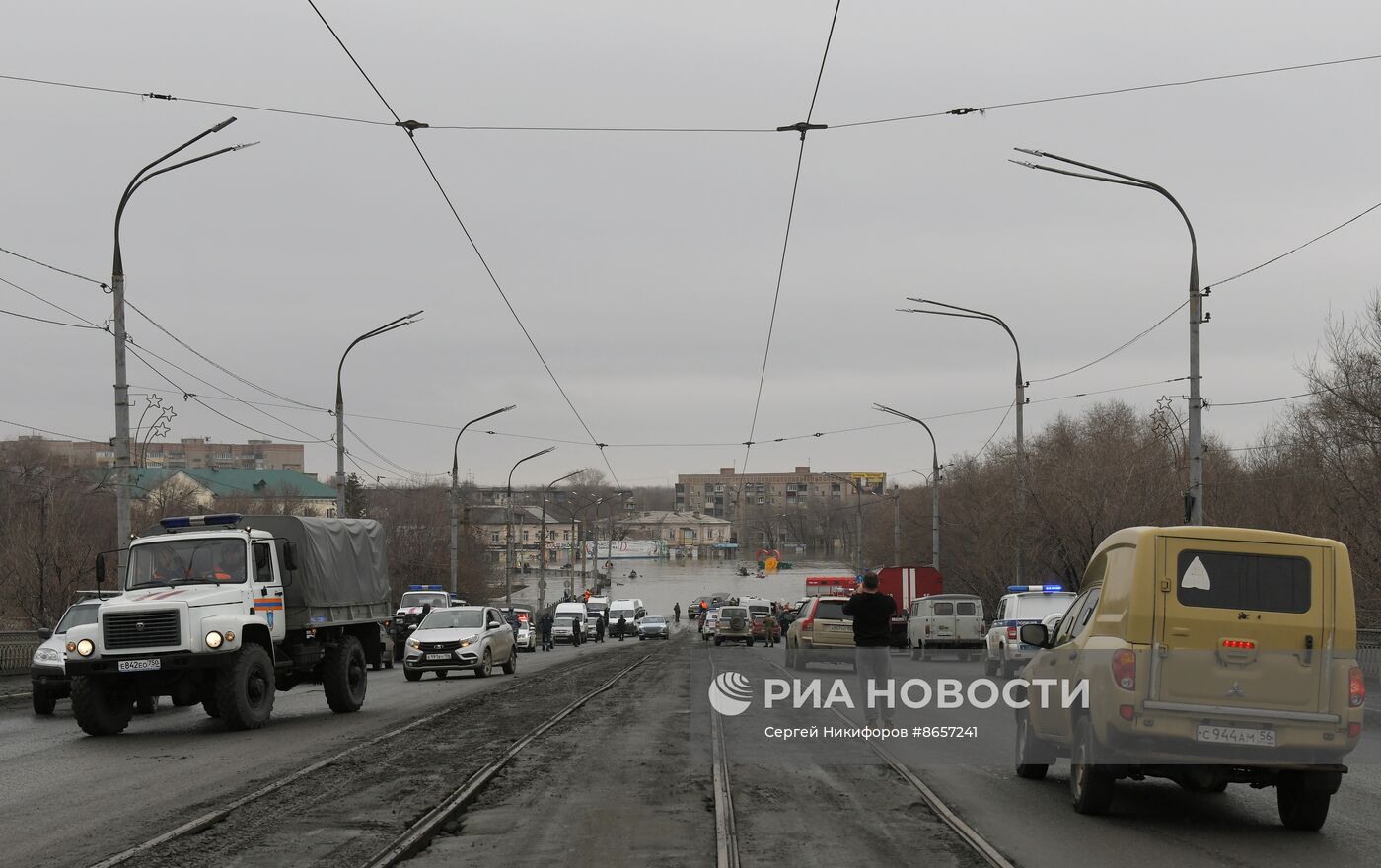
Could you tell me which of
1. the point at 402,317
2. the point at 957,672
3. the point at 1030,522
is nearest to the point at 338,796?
the point at 957,672

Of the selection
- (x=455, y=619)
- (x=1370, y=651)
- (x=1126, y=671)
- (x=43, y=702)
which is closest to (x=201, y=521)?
(x=43, y=702)

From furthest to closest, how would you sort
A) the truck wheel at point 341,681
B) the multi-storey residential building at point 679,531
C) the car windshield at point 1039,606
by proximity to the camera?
1. the multi-storey residential building at point 679,531
2. the car windshield at point 1039,606
3. the truck wheel at point 341,681

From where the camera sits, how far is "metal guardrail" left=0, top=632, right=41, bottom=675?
98.1 feet

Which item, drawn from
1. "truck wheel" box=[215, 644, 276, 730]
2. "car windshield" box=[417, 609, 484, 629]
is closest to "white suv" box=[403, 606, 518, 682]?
"car windshield" box=[417, 609, 484, 629]

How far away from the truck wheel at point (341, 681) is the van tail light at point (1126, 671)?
13.7 meters

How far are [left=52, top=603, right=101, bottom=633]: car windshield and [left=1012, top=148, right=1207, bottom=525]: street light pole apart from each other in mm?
A: 17634

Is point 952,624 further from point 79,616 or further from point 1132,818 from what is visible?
point 1132,818

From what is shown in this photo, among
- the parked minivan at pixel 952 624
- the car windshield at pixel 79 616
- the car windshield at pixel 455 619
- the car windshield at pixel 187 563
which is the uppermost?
the car windshield at pixel 187 563

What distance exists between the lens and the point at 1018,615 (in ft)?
91.7

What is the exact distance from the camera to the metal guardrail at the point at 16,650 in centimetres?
2989

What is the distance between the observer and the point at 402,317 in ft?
133

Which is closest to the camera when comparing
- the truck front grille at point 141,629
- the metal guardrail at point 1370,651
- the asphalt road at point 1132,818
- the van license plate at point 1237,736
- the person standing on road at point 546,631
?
the asphalt road at point 1132,818

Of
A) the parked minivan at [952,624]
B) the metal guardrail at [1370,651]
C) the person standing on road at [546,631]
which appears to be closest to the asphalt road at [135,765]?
the metal guardrail at [1370,651]

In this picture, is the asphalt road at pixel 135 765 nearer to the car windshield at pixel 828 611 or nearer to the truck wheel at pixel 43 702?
the truck wheel at pixel 43 702
